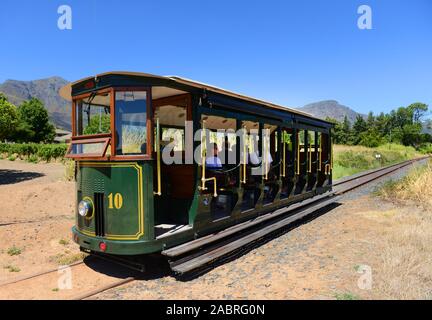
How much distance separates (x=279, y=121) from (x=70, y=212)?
6385 millimetres

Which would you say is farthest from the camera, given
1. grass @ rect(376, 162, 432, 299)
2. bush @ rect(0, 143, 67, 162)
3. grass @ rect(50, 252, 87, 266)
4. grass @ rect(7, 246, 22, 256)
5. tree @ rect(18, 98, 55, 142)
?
tree @ rect(18, 98, 55, 142)

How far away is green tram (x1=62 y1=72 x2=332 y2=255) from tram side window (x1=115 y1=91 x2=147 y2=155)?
0.5 inches

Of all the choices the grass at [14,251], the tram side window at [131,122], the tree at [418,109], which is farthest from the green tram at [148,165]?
the tree at [418,109]

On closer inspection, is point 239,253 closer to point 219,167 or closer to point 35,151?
point 219,167

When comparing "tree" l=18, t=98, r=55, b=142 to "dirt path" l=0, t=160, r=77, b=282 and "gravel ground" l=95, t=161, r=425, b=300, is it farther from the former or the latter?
"gravel ground" l=95, t=161, r=425, b=300

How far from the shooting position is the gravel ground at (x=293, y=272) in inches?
173

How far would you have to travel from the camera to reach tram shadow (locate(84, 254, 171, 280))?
16.4 feet

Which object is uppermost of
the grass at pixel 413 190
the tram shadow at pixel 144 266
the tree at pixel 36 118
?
the tree at pixel 36 118

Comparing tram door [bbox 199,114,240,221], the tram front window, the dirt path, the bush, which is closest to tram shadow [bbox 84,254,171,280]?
the dirt path

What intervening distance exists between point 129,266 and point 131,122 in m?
2.12

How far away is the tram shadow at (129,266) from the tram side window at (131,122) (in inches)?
66.3

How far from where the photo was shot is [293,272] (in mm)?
5188

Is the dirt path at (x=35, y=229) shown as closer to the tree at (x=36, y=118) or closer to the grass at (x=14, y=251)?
the grass at (x=14, y=251)

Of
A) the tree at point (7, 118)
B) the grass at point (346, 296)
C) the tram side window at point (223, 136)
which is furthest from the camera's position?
the tree at point (7, 118)
